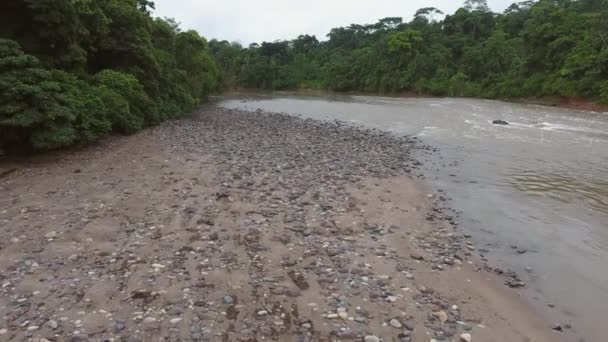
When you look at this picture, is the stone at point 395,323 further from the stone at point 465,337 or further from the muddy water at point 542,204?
the muddy water at point 542,204

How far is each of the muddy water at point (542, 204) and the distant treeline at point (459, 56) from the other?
26.7 meters

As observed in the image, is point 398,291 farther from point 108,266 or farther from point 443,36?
point 443,36

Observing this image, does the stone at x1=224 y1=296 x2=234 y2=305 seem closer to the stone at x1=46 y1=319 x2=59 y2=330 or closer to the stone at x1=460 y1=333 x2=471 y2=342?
the stone at x1=46 y1=319 x2=59 y2=330

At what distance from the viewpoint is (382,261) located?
8320 mm

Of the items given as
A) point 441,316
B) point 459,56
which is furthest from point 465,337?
point 459,56

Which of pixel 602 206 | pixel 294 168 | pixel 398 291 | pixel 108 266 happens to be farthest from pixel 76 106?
pixel 602 206

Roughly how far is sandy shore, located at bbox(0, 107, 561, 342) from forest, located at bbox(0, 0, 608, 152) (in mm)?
2849

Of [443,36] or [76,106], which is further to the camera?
[443,36]

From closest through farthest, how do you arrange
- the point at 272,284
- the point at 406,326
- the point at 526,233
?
the point at 406,326
the point at 272,284
the point at 526,233

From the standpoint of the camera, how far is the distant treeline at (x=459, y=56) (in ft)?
162

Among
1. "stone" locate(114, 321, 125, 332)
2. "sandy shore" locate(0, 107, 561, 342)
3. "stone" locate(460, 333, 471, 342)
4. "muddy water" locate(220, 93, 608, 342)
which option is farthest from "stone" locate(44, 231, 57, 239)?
"muddy water" locate(220, 93, 608, 342)

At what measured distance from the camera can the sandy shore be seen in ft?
19.6

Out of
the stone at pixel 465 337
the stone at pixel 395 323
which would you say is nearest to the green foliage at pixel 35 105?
the stone at pixel 395 323

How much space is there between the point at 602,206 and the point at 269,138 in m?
15.9
